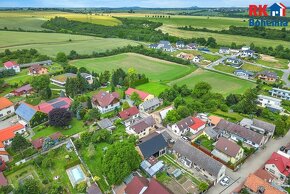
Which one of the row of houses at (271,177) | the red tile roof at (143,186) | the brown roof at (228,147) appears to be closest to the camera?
the red tile roof at (143,186)

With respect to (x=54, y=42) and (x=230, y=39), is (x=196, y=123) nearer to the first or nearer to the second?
(x=54, y=42)

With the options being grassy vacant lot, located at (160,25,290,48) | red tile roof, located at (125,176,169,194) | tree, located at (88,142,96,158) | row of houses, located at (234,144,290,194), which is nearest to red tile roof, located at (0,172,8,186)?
tree, located at (88,142,96,158)

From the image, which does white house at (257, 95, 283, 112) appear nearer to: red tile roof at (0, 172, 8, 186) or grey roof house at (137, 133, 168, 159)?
grey roof house at (137, 133, 168, 159)

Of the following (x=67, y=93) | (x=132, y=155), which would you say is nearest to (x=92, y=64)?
(x=67, y=93)

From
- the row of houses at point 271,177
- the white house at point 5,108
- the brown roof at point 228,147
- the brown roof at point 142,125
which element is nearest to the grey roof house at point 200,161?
the row of houses at point 271,177

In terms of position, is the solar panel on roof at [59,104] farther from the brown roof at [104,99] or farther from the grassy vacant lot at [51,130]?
the brown roof at [104,99]

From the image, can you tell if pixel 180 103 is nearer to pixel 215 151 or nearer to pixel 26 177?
pixel 215 151

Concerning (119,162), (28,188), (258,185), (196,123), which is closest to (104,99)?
(196,123)
